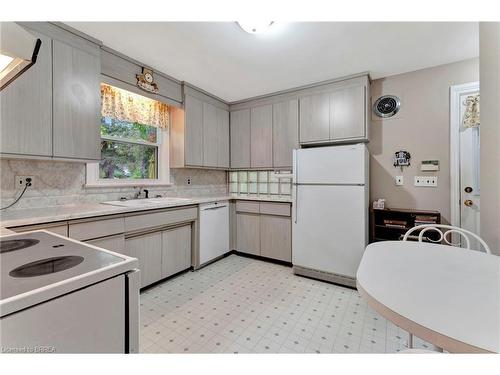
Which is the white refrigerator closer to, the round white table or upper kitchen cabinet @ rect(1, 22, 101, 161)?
the round white table

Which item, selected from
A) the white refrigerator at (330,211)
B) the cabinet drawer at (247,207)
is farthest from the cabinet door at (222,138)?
the white refrigerator at (330,211)

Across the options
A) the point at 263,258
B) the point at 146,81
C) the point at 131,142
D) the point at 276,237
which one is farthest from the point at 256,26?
the point at 263,258

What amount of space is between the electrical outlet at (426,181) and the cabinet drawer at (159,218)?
8.51 ft

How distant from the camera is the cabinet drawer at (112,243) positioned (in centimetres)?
181

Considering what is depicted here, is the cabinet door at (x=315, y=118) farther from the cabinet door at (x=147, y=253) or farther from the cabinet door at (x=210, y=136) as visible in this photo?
the cabinet door at (x=147, y=253)

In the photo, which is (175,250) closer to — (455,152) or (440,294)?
(440,294)

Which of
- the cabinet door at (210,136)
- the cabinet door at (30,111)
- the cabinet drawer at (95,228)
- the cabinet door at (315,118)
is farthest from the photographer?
the cabinet door at (210,136)

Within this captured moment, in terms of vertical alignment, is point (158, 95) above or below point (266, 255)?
above

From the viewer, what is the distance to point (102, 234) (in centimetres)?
182

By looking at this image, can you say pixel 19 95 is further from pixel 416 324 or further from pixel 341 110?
pixel 341 110

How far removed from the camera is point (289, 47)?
2.09 meters

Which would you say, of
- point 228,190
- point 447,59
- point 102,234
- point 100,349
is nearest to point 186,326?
point 102,234
